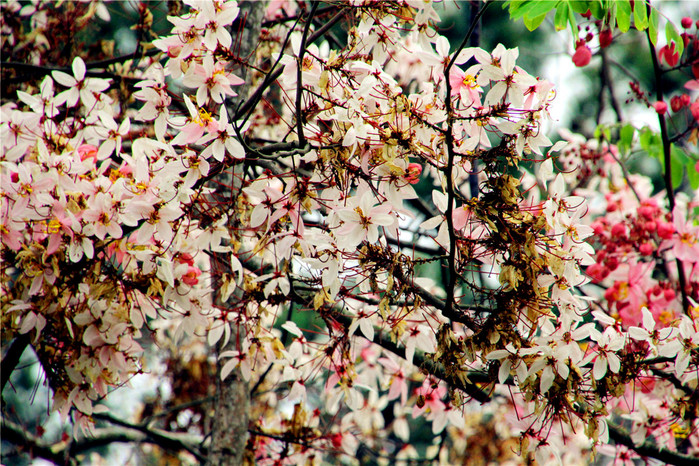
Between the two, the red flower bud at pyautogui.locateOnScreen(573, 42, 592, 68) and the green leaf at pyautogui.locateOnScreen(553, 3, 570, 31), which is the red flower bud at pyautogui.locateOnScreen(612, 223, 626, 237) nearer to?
the red flower bud at pyautogui.locateOnScreen(573, 42, 592, 68)

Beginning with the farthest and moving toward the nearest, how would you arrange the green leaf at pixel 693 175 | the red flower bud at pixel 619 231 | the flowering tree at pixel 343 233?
the red flower bud at pixel 619 231 < the green leaf at pixel 693 175 < the flowering tree at pixel 343 233

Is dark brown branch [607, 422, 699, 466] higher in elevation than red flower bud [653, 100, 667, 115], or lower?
lower

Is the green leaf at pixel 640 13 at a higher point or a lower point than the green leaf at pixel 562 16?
higher

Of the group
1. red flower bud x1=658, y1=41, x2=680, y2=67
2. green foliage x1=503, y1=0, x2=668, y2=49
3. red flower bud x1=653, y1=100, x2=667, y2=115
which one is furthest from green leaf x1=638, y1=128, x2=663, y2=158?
green foliage x1=503, y1=0, x2=668, y2=49

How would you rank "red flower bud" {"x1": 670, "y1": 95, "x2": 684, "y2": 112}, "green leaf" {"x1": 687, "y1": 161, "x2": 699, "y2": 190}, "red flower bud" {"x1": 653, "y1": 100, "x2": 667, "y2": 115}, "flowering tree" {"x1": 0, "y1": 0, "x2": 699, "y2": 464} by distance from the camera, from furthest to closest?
"green leaf" {"x1": 687, "y1": 161, "x2": 699, "y2": 190} < "red flower bud" {"x1": 670, "y1": 95, "x2": 684, "y2": 112} < "red flower bud" {"x1": 653, "y1": 100, "x2": 667, "y2": 115} < "flowering tree" {"x1": 0, "y1": 0, "x2": 699, "y2": 464}

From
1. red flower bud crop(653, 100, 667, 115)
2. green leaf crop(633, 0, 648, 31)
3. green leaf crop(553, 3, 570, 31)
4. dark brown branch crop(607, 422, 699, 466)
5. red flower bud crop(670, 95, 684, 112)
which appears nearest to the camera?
green leaf crop(553, 3, 570, 31)

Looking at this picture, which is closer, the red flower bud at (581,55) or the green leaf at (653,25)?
the green leaf at (653,25)

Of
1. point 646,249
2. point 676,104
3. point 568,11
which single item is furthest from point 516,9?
point 646,249

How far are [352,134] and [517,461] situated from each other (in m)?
4.86

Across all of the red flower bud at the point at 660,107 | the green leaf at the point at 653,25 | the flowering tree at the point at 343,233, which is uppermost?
the green leaf at the point at 653,25

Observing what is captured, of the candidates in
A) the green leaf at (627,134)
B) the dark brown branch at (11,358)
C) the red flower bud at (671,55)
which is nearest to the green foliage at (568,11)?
the red flower bud at (671,55)

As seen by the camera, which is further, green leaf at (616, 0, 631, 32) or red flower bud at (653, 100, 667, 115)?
red flower bud at (653, 100, 667, 115)

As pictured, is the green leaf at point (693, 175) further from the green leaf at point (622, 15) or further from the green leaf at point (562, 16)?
the green leaf at point (562, 16)

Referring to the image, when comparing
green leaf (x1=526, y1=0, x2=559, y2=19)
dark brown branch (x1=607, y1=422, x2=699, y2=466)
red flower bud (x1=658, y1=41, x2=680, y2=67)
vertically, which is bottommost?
dark brown branch (x1=607, y1=422, x2=699, y2=466)
